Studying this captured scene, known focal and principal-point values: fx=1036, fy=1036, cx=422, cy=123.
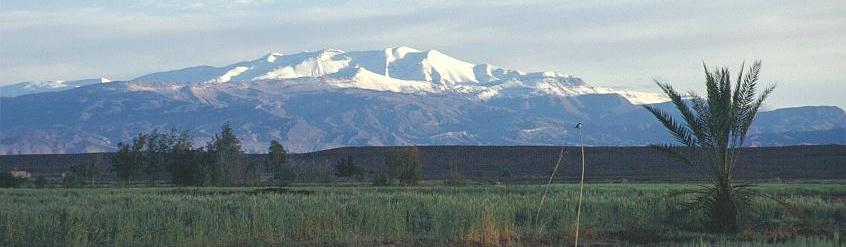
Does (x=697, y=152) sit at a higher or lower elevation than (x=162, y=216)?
higher

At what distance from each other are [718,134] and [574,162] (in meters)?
88.5

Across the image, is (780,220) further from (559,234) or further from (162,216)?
Result: (162,216)

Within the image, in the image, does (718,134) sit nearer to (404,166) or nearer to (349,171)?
(404,166)

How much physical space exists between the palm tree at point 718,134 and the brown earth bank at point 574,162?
53.5m

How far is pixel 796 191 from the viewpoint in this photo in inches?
1644

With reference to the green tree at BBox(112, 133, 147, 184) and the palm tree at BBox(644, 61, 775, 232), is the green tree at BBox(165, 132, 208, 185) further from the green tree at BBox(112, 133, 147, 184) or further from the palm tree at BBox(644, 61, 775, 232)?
the palm tree at BBox(644, 61, 775, 232)

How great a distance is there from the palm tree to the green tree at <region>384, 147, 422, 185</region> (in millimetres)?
39136

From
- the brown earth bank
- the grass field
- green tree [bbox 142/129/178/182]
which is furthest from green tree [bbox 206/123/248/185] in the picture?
the grass field

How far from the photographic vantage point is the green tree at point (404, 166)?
64062 millimetres

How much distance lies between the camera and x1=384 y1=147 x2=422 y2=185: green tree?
6406 cm

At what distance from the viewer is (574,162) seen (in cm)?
11244

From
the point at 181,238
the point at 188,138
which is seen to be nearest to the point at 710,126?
the point at 181,238

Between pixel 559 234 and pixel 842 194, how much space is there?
70.5ft

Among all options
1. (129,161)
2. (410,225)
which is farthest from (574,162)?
(410,225)
